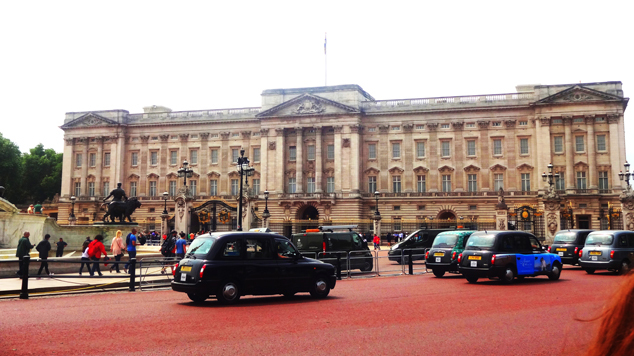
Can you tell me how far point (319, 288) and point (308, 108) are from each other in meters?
55.2

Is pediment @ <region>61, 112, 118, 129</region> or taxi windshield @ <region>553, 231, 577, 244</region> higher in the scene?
pediment @ <region>61, 112, 118, 129</region>

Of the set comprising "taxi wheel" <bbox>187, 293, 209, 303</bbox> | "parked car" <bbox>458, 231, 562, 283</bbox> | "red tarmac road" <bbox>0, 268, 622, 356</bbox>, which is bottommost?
"red tarmac road" <bbox>0, 268, 622, 356</bbox>

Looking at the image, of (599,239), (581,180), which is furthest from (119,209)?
(581,180)

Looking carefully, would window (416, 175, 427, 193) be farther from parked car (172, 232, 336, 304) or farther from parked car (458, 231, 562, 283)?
parked car (172, 232, 336, 304)

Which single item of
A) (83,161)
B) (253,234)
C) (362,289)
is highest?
(83,161)

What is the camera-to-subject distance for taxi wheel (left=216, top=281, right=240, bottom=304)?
1359 centimetres

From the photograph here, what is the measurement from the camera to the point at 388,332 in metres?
9.87

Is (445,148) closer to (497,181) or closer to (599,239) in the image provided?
(497,181)

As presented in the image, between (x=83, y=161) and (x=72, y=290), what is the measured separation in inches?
2559

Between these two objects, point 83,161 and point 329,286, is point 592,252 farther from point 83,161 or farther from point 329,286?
point 83,161

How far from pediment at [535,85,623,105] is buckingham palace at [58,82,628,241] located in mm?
111

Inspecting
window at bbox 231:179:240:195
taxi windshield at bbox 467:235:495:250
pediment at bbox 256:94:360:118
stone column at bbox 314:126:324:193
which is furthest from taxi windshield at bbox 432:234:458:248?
window at bbox 231:179:240:195

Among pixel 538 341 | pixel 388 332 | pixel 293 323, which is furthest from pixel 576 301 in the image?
pixel 293 323

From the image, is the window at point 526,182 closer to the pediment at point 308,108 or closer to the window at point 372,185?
the window at point 372,185
